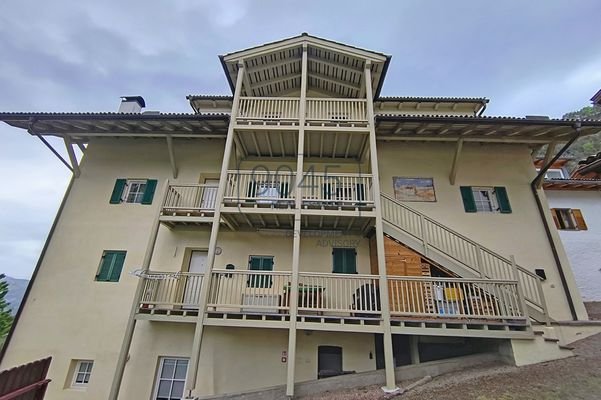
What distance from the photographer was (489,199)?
9.22 m

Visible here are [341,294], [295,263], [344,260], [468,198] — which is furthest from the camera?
[468,198]

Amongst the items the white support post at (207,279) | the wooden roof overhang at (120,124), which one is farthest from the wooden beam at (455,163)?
the wooden roof overhang at (120,124)

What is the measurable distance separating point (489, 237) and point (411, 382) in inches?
229

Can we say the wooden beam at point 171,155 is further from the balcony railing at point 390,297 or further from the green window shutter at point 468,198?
the green window shutter at point 468,198

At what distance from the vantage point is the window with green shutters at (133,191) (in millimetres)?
9289

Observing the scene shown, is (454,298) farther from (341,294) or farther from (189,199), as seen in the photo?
(189,199)

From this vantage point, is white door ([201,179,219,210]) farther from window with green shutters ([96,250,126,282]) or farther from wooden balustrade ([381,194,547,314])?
wooden balustrade ([381,194,547,314])

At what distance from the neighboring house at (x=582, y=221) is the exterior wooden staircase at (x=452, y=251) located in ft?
22.3

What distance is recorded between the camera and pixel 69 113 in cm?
860

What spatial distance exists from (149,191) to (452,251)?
1107cm

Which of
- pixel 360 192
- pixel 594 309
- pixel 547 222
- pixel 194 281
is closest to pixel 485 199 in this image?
pixel 547 222

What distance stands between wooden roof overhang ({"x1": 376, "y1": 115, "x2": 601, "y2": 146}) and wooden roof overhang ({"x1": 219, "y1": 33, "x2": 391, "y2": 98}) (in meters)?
1.96

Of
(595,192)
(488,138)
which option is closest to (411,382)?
(488,138)

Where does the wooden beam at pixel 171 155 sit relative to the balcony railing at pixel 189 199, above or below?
above
